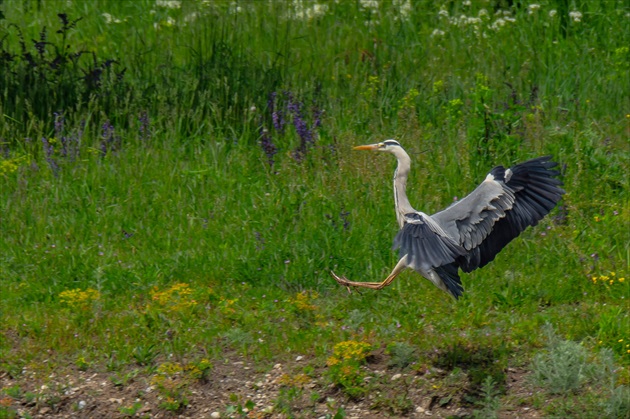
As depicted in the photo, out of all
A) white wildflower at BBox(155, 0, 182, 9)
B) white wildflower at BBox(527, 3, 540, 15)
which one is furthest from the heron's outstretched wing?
white wildflower at BBox(155, 0, 182, 9)

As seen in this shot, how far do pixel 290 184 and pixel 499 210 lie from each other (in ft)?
6.66

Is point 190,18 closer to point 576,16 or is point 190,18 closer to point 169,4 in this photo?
point 169,4

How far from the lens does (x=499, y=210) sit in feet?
18.9

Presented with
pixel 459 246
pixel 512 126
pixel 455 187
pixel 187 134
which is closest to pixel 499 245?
pixel 459 246

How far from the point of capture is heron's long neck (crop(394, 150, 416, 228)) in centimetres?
570

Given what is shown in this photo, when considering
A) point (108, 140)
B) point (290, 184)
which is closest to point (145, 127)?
point (108, 140)

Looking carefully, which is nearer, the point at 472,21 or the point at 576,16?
the point at 576,16

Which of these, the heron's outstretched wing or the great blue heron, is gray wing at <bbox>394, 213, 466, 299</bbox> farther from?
the heron's outstretched wing

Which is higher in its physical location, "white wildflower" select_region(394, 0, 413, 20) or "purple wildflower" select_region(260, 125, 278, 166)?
"white wildflower" select_region(394, 0, 413, 20)

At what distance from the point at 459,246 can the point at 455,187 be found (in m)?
1.89

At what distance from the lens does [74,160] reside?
7750 millimetres

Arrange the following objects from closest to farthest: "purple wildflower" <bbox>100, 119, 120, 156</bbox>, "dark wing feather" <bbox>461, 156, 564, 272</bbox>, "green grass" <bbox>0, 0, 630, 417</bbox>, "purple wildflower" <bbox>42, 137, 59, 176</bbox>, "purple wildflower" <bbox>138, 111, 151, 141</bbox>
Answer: "dark wing feather" <bbox>461, 156, 564, 272</bbox> → "green grass" <bbox>0, 0, 630, 417</bbox> → "purple wildflower" <bbox>42, 137, 59, 176</bbox> → "purple wildflower" <bbox>100, 119, 120, 156</bbox> → "purple wildflower" <bbox>138, 111, 151, 141</bbox>

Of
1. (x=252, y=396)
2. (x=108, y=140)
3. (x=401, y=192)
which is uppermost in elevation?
(x=401, y=192)

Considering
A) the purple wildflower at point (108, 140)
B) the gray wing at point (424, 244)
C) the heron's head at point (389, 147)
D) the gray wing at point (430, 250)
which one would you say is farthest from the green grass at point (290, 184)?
the heron's head at point (389, 147)
